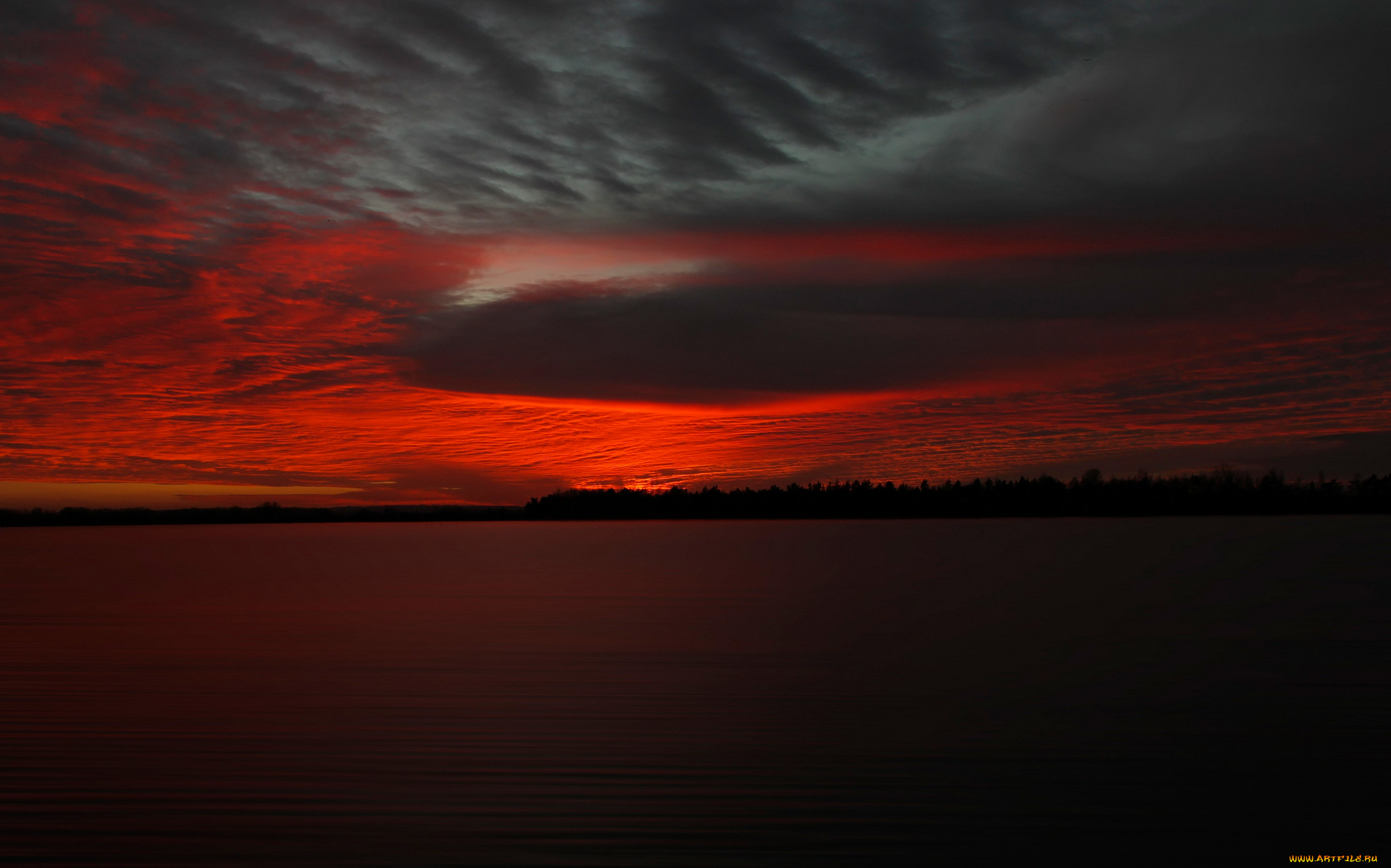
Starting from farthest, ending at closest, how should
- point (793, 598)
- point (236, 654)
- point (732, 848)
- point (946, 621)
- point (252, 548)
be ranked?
point (252, 548)
point (793, 598)
point (946, 621)
point (236, 654)
point (732, 848)

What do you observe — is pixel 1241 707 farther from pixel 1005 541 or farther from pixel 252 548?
pixel 252 548

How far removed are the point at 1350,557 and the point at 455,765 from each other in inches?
2659

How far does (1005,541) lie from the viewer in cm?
9988

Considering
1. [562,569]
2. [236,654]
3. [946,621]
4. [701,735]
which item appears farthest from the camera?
[562,569]

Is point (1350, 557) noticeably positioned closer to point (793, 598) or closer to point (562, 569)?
point (793, 598)

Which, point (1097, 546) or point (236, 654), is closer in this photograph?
point (236, 654)

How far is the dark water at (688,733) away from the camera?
365 inches

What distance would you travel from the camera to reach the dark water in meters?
9.27

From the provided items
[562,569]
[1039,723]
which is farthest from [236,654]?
[562,569]

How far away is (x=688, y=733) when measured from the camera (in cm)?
1352

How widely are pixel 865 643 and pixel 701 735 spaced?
10618mm

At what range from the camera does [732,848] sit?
29.2 ft

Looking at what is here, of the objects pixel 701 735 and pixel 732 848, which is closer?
pixel 732 848

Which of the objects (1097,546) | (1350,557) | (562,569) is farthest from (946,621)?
(1097,546)
